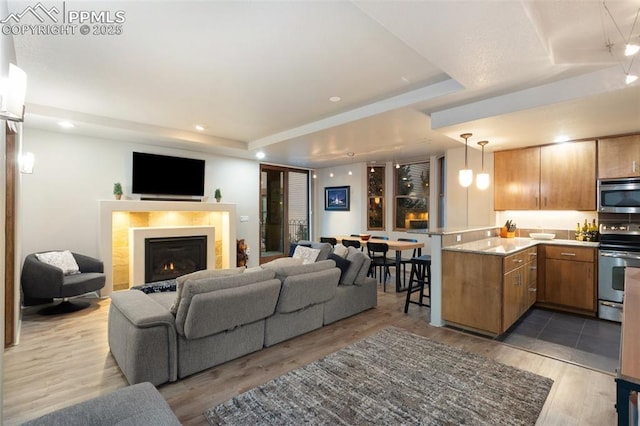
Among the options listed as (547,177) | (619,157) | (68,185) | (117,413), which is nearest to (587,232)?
(547,177)

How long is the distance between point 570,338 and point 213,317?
3.88 metres

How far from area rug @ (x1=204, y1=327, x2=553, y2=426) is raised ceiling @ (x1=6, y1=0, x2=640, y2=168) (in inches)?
→ 104

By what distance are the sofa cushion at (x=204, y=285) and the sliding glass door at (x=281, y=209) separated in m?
5.09

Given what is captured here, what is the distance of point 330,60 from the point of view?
9.44 feet

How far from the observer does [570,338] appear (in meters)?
3.46

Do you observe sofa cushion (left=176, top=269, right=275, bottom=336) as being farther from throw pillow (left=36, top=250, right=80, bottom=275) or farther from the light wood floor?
throw pillow (left=36, top=250, right=80, bottom=275)

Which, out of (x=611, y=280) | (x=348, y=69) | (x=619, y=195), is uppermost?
(x=348, y=69)

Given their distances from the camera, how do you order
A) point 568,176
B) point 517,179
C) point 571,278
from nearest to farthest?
1. point 571,278
2. point 568,176
3. point 517,179

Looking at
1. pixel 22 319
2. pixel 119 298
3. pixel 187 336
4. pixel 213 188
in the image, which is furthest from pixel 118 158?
pixel 187 336

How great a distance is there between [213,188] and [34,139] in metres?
2.97

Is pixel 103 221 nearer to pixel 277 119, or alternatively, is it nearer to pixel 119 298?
pixel 119 298

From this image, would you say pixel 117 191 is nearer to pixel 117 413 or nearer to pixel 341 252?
pixel 341 252

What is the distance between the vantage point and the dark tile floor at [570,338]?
118 inches

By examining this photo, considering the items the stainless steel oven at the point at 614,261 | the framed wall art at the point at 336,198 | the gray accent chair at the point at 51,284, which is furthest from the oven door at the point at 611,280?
the gray accent chair at the point at 51,284
